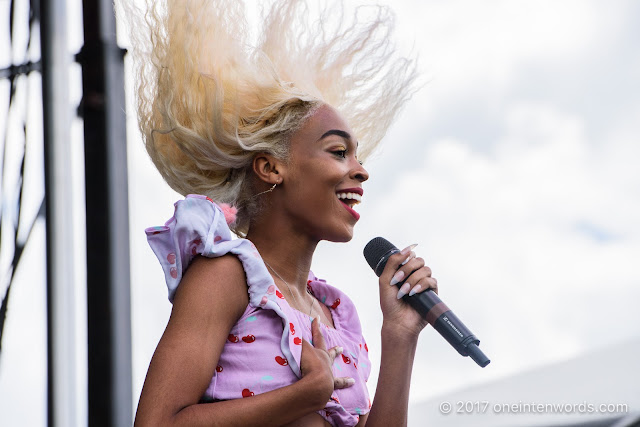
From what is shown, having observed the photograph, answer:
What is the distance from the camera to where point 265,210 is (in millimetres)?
1838

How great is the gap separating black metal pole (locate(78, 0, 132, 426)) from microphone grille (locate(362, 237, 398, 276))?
3.63 ft

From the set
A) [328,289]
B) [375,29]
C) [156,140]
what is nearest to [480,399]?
[328,289]

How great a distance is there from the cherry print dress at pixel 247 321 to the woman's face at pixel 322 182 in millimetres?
182

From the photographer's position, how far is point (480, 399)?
9.93ft

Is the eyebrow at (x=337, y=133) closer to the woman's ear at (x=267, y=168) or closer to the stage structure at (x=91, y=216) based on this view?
the woman's ear at (x=267, y=168)

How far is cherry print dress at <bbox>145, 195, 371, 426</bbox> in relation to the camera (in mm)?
1521

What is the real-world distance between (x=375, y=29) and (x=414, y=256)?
2.27 feet

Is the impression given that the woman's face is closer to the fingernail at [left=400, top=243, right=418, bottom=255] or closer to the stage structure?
the fingernail at [left=400, top=243, right=418, bottom=255]

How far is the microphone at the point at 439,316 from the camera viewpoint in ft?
5.12

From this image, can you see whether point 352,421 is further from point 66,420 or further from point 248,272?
point 66,420

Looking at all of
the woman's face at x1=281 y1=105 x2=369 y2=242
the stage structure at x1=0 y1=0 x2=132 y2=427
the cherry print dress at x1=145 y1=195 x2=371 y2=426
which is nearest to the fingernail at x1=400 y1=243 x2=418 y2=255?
the woman's face at x1=281 y1=105 x2=369 y2=242

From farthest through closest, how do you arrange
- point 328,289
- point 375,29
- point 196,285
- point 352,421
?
point 375,29
point 328,289
point 352,421
point 196,285

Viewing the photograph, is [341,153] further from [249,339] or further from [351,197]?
[249,339]

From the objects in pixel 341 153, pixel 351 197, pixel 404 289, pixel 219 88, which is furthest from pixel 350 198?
pixel 219 88
